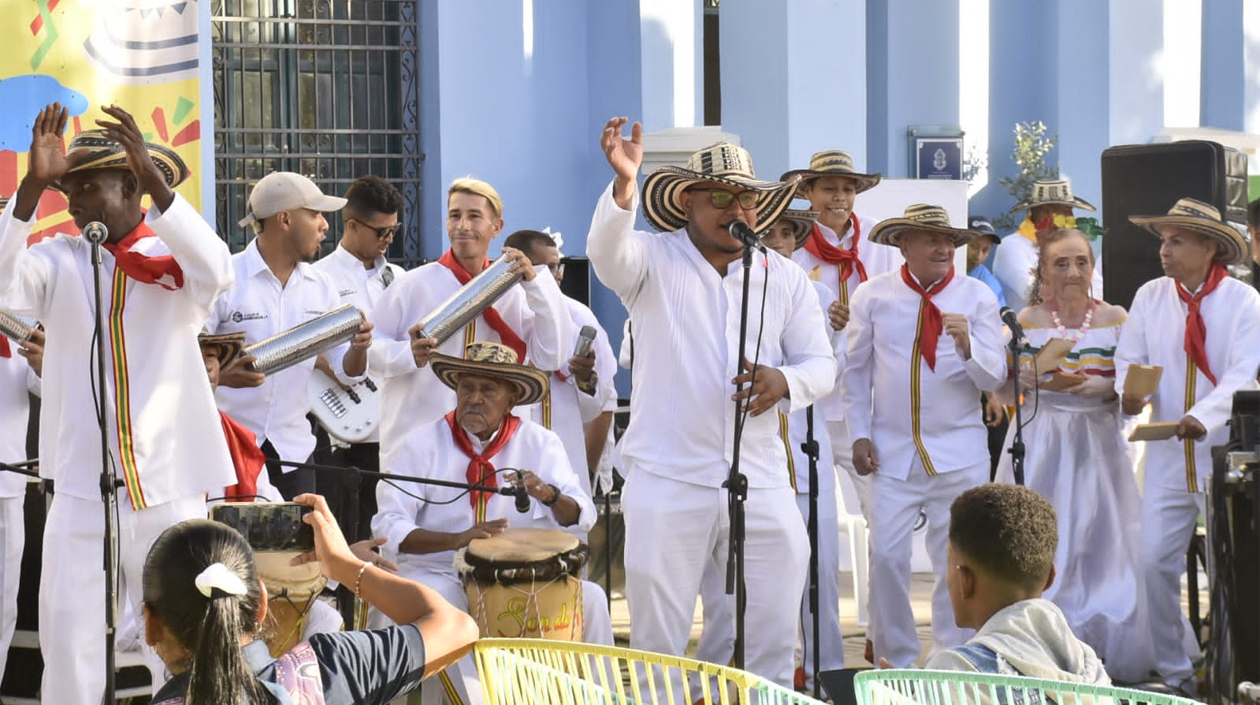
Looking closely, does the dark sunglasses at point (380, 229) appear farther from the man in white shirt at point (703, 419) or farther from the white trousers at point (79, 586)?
the white trousers at point (79, 586)

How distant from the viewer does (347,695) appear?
339cm

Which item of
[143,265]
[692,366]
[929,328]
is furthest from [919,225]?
[143,265]

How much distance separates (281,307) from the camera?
7535mm

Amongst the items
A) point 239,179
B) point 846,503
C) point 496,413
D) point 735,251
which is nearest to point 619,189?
point 735,251

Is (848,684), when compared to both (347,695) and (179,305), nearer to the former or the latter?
(347,695)

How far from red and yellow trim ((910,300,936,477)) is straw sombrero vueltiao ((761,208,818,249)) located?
2.38ft

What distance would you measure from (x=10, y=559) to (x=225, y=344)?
155 centimetres

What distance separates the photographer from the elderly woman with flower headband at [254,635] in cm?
314

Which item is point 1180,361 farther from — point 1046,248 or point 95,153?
point 95,153

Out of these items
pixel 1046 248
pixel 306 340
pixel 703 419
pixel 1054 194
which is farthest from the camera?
pixel 1054 194

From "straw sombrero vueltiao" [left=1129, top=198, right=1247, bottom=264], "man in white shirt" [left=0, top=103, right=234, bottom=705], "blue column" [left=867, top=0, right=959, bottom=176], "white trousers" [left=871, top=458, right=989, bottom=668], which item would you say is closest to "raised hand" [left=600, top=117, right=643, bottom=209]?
"man in white shirt" [left=0, top=103, right=234, bottom=705]

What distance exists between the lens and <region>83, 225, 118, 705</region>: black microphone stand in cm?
522

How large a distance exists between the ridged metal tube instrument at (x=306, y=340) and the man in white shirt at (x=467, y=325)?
0.48 m

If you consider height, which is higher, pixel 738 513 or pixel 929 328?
pixel 929 328
